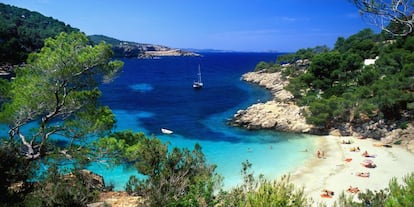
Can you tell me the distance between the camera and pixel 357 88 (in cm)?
3231

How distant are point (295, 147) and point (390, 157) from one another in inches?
280

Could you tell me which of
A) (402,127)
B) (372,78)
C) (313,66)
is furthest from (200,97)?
(402,127)

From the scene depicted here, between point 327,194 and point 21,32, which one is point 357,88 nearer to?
point 327,194

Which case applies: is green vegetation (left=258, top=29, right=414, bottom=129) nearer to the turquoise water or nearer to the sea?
the sea

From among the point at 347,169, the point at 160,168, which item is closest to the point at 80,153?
the point at 160,168

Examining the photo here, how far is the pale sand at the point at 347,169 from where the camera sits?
19875mm

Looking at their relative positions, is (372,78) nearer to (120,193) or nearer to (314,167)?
(314,167)

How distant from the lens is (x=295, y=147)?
2828 centimetres

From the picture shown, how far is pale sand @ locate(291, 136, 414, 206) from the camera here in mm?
19875

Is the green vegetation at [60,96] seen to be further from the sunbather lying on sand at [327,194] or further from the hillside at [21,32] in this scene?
the hillside at [21,32]

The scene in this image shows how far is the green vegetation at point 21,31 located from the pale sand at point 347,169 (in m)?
41.8

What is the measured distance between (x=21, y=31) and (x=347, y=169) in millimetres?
87897

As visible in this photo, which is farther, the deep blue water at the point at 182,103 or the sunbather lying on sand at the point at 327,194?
the deep blue water at the point at 182,103

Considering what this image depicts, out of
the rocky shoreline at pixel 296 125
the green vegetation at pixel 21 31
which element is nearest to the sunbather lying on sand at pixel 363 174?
the rocky shoreline at pixel 296 125
